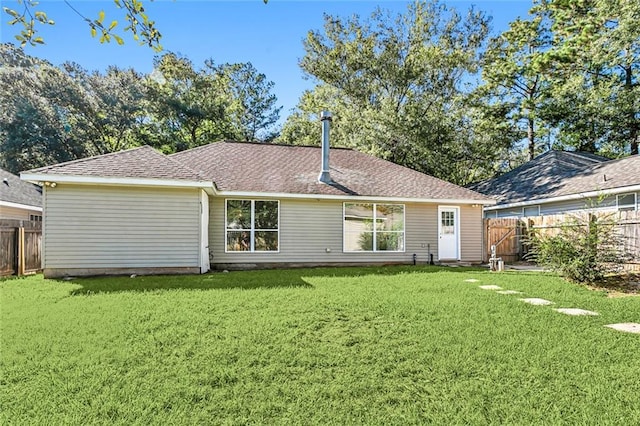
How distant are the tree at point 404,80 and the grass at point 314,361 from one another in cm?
1489

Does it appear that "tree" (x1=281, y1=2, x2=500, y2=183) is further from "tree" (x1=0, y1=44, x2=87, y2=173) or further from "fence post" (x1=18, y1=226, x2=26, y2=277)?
"fence post" (x1=18, y1=226, x2=26, y2=277)

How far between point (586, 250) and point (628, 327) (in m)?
3.86

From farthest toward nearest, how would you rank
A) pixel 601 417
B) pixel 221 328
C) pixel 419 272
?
pixel 419 272 < pixel 221 328 < pixel 601 417

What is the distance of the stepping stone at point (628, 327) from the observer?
4.56m

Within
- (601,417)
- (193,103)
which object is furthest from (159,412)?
(193,103)

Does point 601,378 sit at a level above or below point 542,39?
below

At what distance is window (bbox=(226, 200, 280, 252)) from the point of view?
1105 cm

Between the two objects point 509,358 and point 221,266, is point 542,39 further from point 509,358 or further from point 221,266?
point 509,358

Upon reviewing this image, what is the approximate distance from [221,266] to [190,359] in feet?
24.4

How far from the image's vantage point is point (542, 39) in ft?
74.7

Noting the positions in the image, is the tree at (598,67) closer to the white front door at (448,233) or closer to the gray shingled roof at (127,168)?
the white front door at (448,233)

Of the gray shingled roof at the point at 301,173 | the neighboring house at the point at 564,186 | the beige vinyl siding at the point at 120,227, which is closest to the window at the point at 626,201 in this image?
the neighboring house at the point at 564,186

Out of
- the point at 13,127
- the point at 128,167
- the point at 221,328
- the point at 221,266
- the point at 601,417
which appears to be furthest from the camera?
the point at 13,127

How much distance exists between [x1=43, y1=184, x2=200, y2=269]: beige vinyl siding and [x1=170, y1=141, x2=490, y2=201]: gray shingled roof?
177cm
